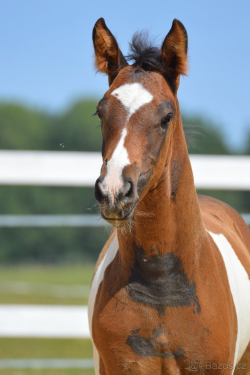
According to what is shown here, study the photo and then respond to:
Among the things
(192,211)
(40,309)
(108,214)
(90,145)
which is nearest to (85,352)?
(40,309)

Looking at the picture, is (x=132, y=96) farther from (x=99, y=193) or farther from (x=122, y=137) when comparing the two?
(x=99, y=193)

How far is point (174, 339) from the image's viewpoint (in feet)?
8.00

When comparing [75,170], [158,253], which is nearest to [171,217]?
[158,253]

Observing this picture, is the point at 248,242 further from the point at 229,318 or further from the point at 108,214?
the point at 108,214

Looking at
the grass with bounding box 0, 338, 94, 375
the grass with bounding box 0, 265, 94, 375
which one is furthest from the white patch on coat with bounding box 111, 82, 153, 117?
the grass with bounding box 0, 338, 94, 375

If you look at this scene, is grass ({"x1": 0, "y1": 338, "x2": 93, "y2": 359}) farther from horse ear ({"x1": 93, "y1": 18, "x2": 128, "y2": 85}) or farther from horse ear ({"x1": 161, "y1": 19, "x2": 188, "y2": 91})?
horse ear ({"x1": 161, "y1": 19, "x2": 188, "y2": 91})

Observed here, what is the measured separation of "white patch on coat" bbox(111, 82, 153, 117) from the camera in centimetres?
236

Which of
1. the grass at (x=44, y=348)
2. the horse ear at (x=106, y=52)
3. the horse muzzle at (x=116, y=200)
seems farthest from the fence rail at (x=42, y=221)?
the horse muzzle at (x=116, y=200)

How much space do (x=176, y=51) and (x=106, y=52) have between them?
391mm

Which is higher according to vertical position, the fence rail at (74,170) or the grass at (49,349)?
the fence rail at (74,170)

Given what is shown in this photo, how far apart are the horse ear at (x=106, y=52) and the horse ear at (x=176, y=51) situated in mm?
254

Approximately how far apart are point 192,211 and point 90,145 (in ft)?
118

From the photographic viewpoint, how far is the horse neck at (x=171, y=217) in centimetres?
251

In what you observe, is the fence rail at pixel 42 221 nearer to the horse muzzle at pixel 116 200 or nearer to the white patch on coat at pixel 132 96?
the white patch on coat at pixel 132 96
